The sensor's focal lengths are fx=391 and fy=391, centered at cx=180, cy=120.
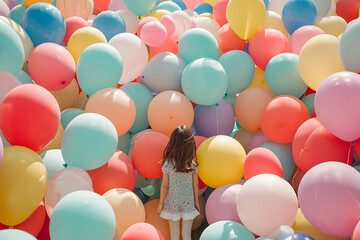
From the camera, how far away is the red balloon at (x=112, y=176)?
2980mm

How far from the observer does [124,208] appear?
8.95 ft

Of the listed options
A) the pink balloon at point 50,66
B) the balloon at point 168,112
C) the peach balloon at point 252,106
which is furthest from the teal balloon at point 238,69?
the pink balloon at point 50,66

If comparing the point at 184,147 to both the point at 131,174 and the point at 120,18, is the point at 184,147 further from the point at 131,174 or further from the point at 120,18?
the point at 120,18

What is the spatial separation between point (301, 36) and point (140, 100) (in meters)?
1.63

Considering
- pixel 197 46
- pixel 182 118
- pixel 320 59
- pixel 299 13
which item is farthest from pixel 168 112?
pixel 299 13

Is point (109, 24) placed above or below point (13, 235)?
above

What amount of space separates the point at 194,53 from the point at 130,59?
602 millimetres

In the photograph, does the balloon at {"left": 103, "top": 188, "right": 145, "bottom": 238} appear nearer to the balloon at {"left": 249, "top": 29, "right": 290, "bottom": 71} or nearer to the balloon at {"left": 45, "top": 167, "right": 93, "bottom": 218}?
the balloon at {"left": 45, "top": 167, "right": 93, "bottom": 218}

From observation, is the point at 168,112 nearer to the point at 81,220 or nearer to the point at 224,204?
the point at 224,204

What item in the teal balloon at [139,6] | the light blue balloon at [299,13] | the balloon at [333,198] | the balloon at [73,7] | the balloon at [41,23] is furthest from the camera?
the balloon at [73,7]

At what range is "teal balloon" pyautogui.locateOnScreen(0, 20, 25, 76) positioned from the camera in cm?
286

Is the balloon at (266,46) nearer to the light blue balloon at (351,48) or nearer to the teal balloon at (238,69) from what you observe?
the teal balloon at (238,69)

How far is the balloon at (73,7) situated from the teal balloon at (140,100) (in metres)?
1.39

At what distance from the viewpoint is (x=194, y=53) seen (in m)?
3.68
